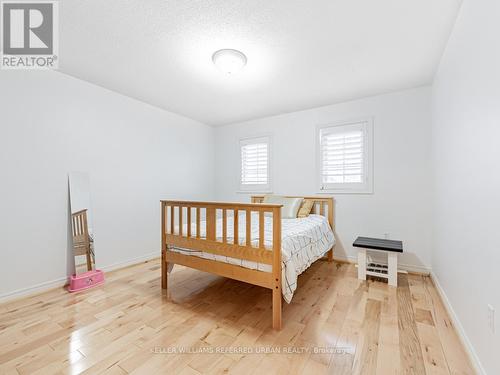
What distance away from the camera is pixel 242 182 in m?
4.30

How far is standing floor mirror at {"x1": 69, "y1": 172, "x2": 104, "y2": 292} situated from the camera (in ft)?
8.31

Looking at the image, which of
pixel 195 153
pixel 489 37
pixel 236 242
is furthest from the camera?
pixel 195 153

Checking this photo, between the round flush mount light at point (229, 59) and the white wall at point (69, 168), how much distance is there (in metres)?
1.71

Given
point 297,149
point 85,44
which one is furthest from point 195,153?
point 85,44

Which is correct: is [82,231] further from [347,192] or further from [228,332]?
[347,192]

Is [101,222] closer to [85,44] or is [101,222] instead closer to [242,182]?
[85,44]

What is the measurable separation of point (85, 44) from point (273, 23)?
1618mm

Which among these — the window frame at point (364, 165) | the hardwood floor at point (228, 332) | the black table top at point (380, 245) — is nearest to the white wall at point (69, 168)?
the hardwood floor at point (228, 332)

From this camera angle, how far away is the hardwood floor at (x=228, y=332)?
4.50ft

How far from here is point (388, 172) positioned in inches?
118

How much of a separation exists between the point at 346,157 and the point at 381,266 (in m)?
1.48

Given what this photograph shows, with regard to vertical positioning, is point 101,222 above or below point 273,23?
below

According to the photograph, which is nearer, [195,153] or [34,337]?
[34,337]

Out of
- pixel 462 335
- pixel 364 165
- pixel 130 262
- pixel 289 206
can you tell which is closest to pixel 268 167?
pixel 289 206
